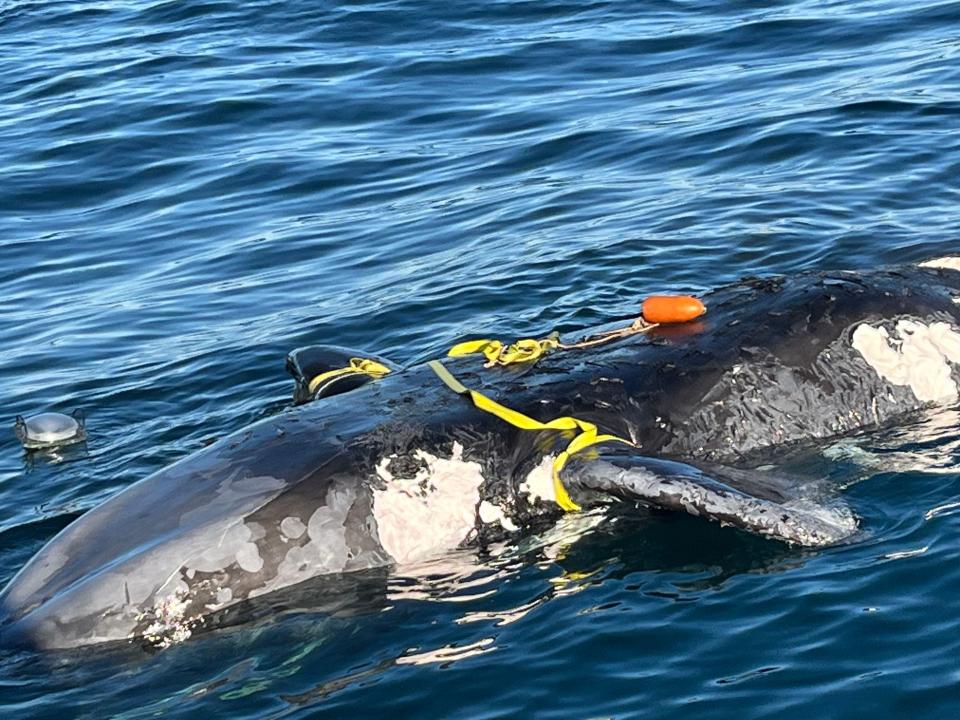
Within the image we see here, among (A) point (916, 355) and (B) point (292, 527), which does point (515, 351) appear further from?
(A) point (916, 355)

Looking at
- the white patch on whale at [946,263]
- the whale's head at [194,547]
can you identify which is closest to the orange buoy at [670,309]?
the white patch on whale at [946,263]

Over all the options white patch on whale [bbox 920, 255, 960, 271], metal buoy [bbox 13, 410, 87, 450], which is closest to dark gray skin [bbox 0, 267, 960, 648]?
white patch on whale [bbox 920, 255, 960, 271]

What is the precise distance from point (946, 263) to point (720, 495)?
127 inches

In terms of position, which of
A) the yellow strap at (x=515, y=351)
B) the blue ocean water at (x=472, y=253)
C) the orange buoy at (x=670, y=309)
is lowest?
the blue ocean water at (x=472, y=253)

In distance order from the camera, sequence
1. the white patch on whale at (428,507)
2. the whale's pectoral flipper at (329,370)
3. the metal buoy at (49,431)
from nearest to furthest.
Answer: the white patch on whale at (428,507)
the whale's pectoral flipper at (329,370)
the metal buoy at (49,431)

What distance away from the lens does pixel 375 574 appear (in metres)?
8.10

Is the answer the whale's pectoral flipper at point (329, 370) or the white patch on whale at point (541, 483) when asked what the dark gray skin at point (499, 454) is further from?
the whale's pectoral flipper at point (329, 370)

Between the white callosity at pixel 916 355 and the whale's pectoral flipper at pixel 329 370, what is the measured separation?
9.25ft

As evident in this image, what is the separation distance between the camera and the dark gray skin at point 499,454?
779 centimetres

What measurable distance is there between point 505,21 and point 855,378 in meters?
16.0

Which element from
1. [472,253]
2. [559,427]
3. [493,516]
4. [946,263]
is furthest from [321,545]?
[472,253]

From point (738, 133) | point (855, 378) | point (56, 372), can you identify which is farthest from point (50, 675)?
point (738, 133)

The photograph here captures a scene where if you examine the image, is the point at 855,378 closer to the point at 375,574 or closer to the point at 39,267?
the point at 375,574

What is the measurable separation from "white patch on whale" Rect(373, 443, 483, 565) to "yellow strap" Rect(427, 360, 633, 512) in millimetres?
309
